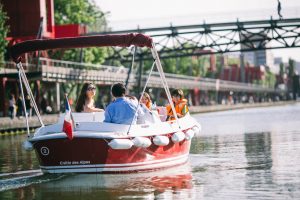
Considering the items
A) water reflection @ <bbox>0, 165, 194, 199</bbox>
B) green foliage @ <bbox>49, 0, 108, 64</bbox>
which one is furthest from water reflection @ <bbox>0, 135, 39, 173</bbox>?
green foliage @ <bbox>49, 0, 108, 64</bbox>

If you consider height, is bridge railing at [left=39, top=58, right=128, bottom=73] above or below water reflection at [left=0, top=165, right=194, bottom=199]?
above

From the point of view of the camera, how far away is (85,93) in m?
15.2

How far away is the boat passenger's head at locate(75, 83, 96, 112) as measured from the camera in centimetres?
1502

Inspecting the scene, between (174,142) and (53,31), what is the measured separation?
48390 millimetres

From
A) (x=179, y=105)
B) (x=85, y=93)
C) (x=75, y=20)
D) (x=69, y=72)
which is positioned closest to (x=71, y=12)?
(x=75, y=20)

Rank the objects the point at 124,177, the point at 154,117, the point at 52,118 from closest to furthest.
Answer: the point at 124,177
the point at 154,117
the point at 52,118

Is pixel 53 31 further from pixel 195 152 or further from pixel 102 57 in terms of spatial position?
pixel 195 152

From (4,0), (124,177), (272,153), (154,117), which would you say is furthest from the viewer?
(4,0)

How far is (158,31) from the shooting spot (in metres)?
66.1

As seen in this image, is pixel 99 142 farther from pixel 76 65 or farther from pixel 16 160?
pixel 76 65

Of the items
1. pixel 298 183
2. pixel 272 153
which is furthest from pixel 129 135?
pixel 272 153

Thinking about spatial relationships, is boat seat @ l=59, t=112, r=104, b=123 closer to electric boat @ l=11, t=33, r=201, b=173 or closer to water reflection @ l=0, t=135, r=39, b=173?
electric boat @ l=11, t=33, r=201, b=173

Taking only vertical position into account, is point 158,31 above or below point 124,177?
above

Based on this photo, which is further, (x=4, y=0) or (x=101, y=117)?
(x=4, y=0)
